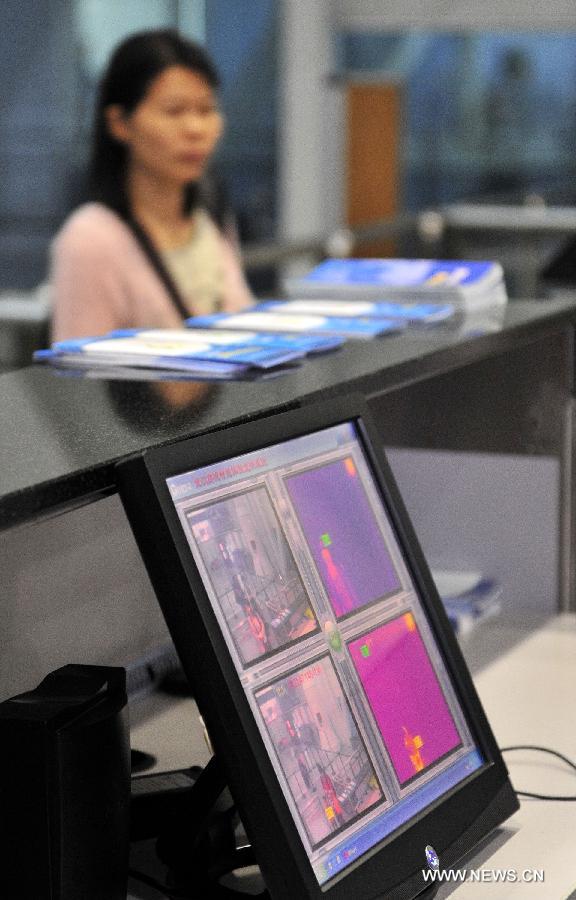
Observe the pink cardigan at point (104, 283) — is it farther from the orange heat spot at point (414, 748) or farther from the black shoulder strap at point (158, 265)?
the orange heat spot at point (414, 748)

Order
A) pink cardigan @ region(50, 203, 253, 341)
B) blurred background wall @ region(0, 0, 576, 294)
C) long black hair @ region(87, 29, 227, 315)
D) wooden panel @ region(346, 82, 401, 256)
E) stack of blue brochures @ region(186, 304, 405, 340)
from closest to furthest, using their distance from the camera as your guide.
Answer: stack of blue brochures @ region(186, 304, 405, 340) < pink cardigan @ region(50, 203, 253, 341) < long black hair @ region(87, 29, 227, 315) < blurred background wall @ region(0, 0, 576, 294) < wooden panel @ region(346, 82, 401, 256)

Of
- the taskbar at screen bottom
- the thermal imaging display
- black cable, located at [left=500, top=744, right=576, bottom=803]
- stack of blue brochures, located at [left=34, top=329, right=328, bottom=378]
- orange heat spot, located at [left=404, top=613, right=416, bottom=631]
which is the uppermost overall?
stack of blue brochures, located at [left=34, top=329, right=328, bottom=378]

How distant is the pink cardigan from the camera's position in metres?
2.58

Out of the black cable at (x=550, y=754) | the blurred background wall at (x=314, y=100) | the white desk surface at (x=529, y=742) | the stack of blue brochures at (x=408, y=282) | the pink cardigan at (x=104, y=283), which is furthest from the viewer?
the blurred background wall at (x=314, y=100)

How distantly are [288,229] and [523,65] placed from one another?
50.2 inches

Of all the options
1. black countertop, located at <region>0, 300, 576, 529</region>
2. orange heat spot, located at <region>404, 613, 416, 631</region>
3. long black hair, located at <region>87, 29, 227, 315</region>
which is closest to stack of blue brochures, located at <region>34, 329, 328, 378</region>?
black countertop, located at <region>0, 300, 576, 529</region>

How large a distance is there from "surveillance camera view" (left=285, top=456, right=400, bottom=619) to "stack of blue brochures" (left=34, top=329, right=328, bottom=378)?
0.24m

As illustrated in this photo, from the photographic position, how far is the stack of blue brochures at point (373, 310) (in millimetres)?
1750

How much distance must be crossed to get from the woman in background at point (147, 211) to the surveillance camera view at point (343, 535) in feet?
4.61

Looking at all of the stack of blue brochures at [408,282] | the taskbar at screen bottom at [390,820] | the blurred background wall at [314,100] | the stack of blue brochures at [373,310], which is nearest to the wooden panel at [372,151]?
the blurred background wall at [314,100]

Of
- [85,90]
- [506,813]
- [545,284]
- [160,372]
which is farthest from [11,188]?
[506,813]

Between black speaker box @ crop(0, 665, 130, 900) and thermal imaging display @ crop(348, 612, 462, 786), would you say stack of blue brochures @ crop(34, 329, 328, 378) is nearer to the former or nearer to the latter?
thermal imaging display @ crop(348, 612, 462, 786)

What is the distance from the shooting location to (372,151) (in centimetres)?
611

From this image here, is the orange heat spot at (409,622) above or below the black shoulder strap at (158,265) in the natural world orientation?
below
